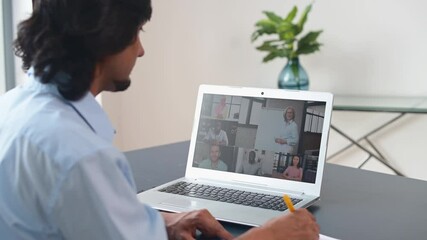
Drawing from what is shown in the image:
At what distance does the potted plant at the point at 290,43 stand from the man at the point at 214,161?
48.0 inches

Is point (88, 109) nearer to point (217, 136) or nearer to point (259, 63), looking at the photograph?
point (217, 136)

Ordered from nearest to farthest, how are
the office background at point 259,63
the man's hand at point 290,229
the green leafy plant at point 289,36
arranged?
the man's hand at point 290,229
the green leafy plant at point 289,36
the office background at point 259,63

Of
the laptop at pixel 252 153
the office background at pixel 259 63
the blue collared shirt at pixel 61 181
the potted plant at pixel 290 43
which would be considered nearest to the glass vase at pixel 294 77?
the potted plant at pixel 290 43

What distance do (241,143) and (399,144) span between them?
1.54 metres

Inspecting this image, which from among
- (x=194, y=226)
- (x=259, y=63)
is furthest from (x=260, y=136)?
(x=259, y=63)

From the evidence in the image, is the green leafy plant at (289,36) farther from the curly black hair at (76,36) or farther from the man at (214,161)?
the curly black hair at (76,36)

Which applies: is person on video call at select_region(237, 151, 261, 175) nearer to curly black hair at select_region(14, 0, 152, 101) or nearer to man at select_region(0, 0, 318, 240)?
man at select_region(0, 0, 318, 240)

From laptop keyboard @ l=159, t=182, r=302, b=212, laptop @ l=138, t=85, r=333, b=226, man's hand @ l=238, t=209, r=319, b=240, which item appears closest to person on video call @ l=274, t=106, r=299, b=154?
laptop @ l=138, t=85, r=333, b=226

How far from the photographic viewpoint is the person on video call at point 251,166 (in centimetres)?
130

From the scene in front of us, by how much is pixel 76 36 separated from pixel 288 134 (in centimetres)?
64

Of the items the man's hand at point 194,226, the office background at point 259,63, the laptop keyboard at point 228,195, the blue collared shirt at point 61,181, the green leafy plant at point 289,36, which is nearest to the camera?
the blue collared shirt at point 61,181

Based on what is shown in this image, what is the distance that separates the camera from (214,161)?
1.35 metres

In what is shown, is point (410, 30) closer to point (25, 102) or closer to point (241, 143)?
point (241, 143)

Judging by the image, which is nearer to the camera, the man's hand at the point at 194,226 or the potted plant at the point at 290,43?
the man's hand at the point at 194,226
